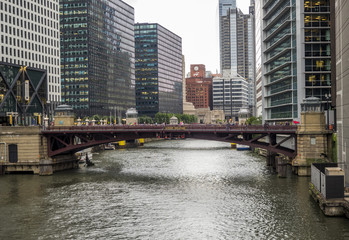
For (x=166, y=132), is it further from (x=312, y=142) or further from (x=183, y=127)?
(x=312, y=142)

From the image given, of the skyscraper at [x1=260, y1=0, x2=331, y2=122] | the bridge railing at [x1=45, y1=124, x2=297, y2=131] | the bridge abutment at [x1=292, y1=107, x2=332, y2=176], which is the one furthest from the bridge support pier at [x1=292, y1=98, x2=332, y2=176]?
the skyscraper at [x1=260, y1=0, x2=331, y2=122]

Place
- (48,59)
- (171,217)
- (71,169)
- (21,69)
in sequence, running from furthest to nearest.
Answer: (48,59)
(21,69)
(71,169)
(171,217)

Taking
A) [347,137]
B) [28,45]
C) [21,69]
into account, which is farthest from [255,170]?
[28,45]

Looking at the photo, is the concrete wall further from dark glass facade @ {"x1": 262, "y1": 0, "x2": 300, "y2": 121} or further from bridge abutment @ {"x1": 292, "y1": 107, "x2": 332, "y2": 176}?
dark glass facade @ {"x1": 262, "y1": 0, "x2": 300, "y2": 121}

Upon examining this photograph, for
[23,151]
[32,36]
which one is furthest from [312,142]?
[32,36]

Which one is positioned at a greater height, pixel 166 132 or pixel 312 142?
pixel 166 132

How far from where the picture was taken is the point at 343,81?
52.1 meters

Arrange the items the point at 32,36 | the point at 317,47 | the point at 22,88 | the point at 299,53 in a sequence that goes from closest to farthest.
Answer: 1. the point at 317,47
2. the point at 299,53
3. the point at 22,88
4. the point at 32,36

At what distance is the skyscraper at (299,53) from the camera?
90.1 meters

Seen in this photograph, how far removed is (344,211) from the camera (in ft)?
135

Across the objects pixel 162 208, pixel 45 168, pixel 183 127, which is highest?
pixel 183 127

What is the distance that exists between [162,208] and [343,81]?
26693 millimetres

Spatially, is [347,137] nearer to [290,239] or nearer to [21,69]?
[290,239]

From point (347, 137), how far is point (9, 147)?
189ft
